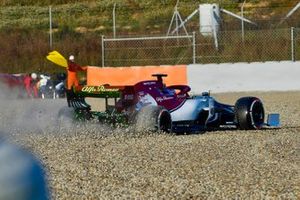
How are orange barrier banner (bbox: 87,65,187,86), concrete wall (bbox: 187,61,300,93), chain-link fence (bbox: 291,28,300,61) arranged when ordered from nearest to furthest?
concrete wall (bbox: 187,61,300,93) → orange barrier banner (bbox: 87,65,187,86) → chain-link fence (bbox: 291,28,300,61)

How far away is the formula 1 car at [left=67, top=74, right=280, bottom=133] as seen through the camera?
1517cm

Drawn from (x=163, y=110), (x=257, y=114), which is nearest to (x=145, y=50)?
(x=257, y=114)

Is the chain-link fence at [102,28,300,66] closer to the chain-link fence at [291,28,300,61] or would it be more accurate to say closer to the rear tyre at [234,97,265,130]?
the chain-link fence at [291,28,300,61]

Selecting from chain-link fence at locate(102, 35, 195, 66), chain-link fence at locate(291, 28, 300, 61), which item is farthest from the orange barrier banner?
chain-link fence at locate(291, 28, 300, 61)

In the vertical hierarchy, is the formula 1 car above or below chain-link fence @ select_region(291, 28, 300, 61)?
below

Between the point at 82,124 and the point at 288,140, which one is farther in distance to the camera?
the point at 82,124

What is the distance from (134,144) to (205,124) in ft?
10.1

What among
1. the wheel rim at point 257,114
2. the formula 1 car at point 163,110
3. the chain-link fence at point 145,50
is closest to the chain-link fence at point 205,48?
the chain-link fence at point 145,50

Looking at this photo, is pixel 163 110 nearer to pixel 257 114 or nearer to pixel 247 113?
pixel 247 113

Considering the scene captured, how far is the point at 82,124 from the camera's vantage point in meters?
15.8

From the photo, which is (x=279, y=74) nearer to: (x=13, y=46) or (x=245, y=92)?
(x=245, y=92)

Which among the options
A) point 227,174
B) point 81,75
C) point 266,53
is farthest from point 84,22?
point 227,174

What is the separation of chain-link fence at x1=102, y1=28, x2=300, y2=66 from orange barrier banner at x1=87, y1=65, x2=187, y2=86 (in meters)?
2.45

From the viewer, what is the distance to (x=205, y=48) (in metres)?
32.8
